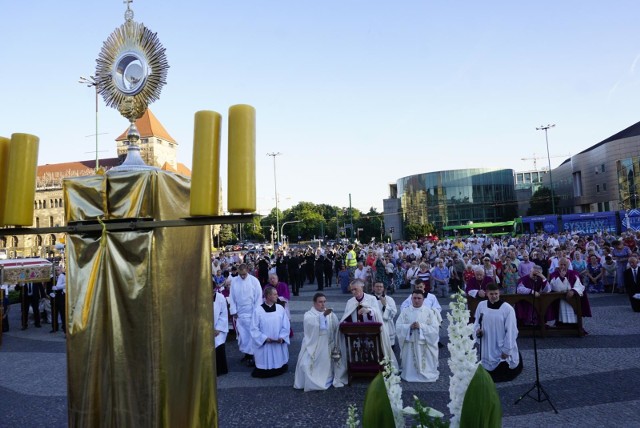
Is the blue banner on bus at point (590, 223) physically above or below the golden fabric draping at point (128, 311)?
above

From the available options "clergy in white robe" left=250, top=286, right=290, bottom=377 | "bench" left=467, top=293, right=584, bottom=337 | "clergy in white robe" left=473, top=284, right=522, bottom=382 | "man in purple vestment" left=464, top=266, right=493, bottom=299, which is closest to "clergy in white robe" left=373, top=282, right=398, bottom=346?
"clergy in white robe" left=473, top=284, right=522, bottom=382

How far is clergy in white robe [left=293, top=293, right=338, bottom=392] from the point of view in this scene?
26.1 feet

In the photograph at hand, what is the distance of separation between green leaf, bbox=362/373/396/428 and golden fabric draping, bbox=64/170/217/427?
861mm

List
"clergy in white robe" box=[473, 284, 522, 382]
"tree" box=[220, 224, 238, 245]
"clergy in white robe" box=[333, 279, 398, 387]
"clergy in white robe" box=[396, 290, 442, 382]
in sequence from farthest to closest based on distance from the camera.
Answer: "tree" box=[220, 224, 238, 245]
"clergy in white robe" box=[396, 290, 442, 382]
"clergy in white robe" box=[333, 279, 398, 387]
"clergy in white robe" box=[473, 284, 522, 382]

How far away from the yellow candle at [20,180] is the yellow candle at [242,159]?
3.23 feet

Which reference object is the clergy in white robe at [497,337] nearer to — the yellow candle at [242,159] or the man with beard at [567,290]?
the man with beard at [567,290]

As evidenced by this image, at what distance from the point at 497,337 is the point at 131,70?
300 inches

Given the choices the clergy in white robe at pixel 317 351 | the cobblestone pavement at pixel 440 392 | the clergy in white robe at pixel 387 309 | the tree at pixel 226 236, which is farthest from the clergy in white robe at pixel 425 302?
the tree at pixel 226 236

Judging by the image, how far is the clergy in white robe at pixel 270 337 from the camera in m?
8.86

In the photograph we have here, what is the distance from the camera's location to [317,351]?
26.9 feet

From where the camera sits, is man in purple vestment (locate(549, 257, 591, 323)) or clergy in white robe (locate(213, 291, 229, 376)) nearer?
clergy in white robe (locate(213, 291, 229, 376))

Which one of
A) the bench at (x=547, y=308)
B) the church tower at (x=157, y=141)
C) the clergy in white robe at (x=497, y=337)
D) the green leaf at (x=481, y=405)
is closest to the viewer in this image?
the green leaf at (x=481, y=405)

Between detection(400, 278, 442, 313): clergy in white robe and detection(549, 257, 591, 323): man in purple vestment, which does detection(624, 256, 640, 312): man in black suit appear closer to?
detection(549, 257, 591, 323): man in purple vestment

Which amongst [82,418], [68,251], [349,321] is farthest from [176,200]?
[349,321]
